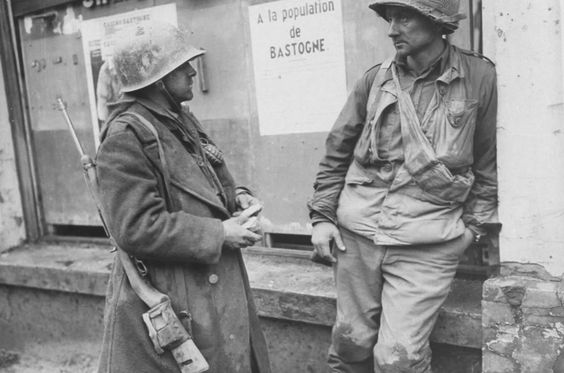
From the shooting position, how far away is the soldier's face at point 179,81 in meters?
2.50

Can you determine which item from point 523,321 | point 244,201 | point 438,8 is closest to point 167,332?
point 244,201

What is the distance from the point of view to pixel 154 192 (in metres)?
2.37

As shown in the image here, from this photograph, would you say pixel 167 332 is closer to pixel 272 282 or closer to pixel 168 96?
pixel 168 96

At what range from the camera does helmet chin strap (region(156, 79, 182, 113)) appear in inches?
98.8

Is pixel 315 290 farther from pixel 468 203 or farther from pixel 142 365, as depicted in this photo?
pixel 142 365

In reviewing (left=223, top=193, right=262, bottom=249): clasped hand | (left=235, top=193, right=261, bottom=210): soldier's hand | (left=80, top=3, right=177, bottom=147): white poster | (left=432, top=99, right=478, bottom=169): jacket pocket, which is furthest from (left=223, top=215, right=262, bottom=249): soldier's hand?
(left=80, top=3, right=177, bottom=147): white poster

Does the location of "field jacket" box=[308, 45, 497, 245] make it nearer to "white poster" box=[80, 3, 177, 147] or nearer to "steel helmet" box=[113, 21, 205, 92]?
"steel helmet" box=[113, 21, 205, 92]

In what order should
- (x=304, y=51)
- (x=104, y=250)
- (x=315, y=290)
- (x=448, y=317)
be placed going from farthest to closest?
(x=104, y=250)
(x=304, y=51)
(x=315, y=290)
(x=448, y=317)

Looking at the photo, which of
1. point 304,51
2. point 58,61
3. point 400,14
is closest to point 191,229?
point 400,14

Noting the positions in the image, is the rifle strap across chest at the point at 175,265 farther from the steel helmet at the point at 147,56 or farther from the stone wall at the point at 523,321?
the stone wall at the point at 523,321

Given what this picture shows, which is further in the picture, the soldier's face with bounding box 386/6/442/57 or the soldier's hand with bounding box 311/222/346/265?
the soldier's hand with bounding box 311/222/346/265

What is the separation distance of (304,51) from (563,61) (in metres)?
1.70

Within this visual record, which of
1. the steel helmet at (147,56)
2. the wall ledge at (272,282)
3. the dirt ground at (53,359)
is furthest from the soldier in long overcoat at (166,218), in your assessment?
the dirt ground at (53,359)

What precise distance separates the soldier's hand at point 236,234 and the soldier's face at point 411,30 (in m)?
1.05
